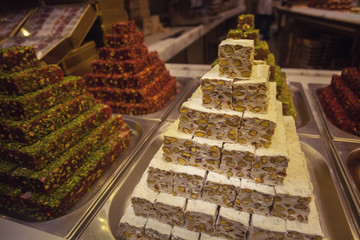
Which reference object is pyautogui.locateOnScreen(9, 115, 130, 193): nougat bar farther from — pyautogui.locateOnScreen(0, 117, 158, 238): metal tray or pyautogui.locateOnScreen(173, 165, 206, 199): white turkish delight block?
pyautogui.locateOnScreen(173, 165, 206, 199): white turkish delight block

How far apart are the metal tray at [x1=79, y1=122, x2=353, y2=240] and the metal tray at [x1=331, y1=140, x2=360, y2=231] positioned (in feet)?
0.34

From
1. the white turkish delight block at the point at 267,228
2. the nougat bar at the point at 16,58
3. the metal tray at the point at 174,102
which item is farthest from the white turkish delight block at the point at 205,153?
the nougat bar at the point at 16,58

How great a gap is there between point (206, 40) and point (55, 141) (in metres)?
6.80

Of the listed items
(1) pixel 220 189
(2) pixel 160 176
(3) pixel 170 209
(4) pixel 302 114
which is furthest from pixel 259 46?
(3) pixel 170 209

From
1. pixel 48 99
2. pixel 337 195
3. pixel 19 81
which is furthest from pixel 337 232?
pixel 19 81

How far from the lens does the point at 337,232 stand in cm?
147

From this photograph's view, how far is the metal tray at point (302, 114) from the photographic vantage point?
2349mm

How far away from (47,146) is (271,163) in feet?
5.25

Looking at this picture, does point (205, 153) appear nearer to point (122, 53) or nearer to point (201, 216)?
point (201, 216)

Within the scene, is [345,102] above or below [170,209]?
above

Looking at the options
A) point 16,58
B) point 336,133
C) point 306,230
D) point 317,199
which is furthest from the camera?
point 336,133

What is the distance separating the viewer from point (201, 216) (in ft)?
4.63

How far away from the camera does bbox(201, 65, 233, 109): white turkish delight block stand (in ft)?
4.50

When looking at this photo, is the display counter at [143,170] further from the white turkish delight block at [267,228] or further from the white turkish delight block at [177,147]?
the white turkish delight block at [177,147]
